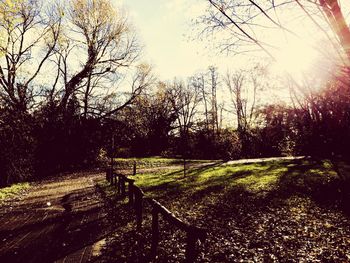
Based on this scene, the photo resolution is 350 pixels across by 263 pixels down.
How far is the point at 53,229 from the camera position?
8.38m

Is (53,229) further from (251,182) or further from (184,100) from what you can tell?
(184,100)

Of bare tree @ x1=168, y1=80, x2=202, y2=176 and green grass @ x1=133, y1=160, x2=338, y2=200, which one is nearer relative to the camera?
green grass @ x1=133, y1=160, x2=338, y2=200

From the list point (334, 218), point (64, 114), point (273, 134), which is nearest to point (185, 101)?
point (273, 134)

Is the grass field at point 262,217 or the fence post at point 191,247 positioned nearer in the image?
the fence post at point 191,247

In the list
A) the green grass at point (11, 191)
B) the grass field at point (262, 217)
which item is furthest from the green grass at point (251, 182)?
the green grass at point (11, 191)

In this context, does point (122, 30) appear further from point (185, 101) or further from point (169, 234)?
point (169, 234)

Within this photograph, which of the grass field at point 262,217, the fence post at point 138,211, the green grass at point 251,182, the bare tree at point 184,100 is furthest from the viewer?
the bare tree at point 184,100

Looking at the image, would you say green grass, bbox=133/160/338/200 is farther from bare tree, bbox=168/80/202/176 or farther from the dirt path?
bare tree, bbox=168/80/202/176

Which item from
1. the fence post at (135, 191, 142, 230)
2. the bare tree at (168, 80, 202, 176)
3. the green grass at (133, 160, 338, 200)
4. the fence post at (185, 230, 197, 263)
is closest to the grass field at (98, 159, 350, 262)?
the green grass at (133, 160, 338, 200)

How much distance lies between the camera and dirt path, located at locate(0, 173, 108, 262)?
21.2 ft

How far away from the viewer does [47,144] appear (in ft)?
87.9

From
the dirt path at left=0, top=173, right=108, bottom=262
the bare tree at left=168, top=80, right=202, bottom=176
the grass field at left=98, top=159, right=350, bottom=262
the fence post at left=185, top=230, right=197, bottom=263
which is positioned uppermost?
the bare tree at left=168, top=80, right=202, bottom=176

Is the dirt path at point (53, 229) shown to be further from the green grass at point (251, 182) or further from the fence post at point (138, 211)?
the green grass at point (251, 182)

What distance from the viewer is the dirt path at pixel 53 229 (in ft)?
21.2
